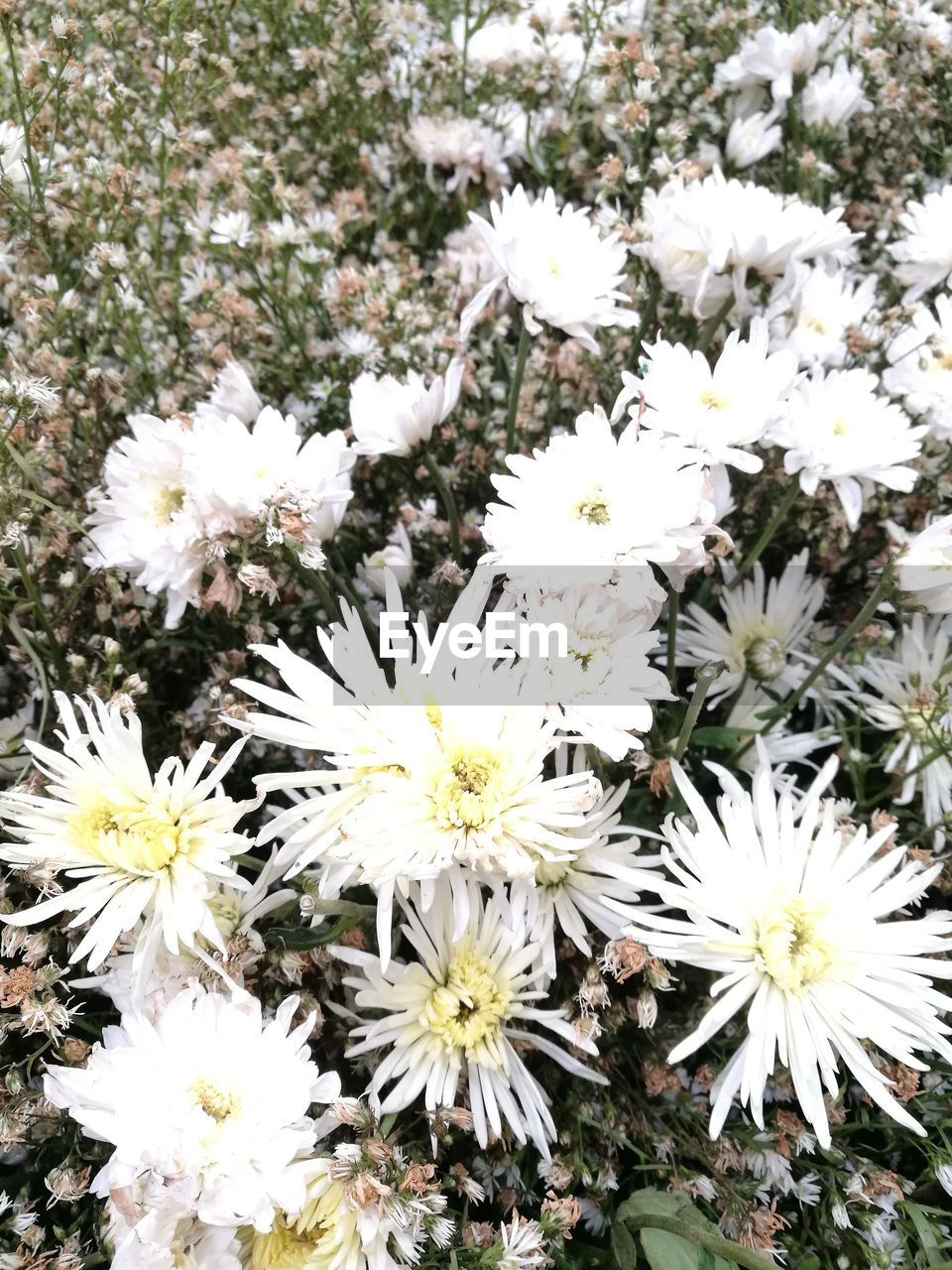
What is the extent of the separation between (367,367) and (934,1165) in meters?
0.87

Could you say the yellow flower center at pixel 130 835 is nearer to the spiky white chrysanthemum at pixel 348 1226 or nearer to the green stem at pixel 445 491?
the spiky white chrysanthemum at pixel 348 1226

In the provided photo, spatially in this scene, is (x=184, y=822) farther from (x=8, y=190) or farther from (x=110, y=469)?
(x=8, y=190)

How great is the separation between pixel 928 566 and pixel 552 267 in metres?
0.39

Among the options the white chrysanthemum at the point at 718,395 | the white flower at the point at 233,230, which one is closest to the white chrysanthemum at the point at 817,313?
the white chrysanthemum at the point at 718,395

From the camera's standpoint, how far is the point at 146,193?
1.02 m

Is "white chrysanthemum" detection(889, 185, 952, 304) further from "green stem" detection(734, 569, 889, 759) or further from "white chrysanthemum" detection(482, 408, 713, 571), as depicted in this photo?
"white chrysanthemum" detection(482, 408, 713, 571)

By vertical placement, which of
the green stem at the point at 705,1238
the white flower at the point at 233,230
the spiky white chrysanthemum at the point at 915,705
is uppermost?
the white flower at the point at 233,230

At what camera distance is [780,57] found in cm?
114

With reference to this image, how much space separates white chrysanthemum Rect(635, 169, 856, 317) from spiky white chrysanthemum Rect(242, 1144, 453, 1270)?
71 cm

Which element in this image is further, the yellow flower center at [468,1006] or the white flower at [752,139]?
the white flower at [752,139]

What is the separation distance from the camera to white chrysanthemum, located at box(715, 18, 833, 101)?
113 cm

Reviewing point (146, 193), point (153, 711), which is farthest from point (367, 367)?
point (153, 711)

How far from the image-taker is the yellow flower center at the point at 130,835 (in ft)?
1.96

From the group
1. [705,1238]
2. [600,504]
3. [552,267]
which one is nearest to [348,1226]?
[705,1238]
